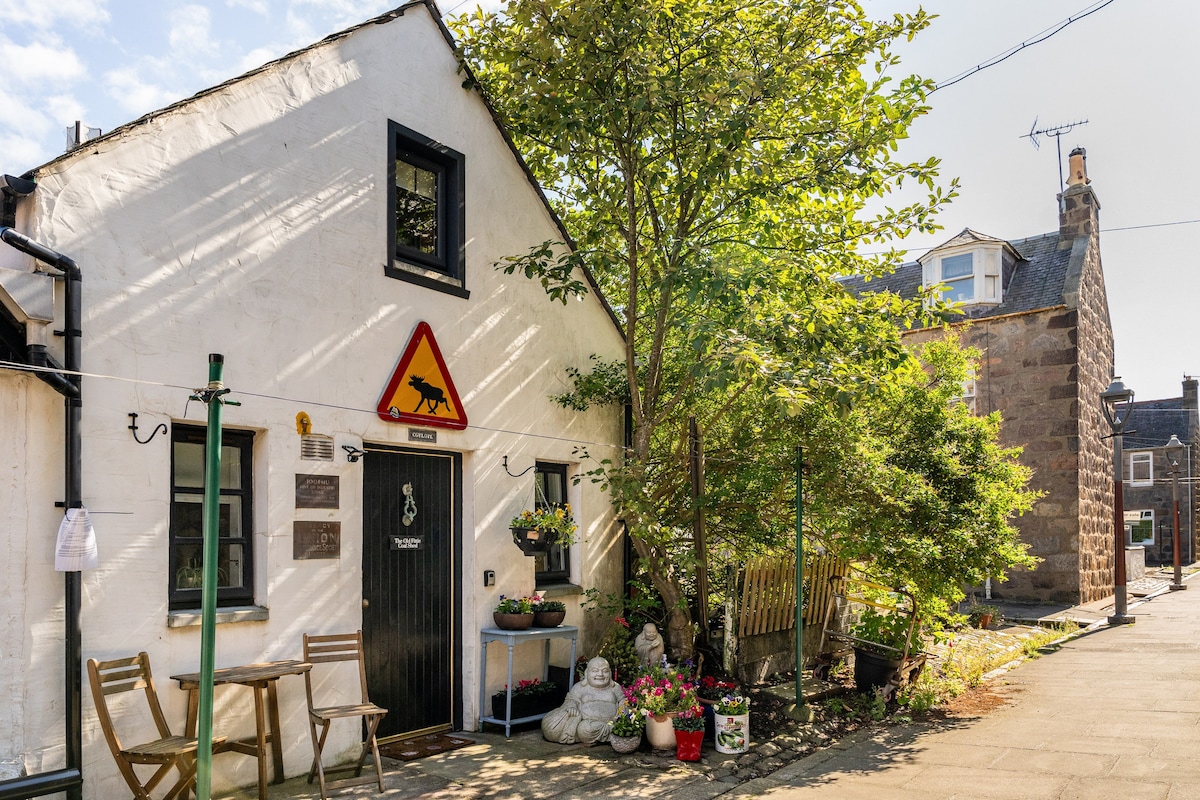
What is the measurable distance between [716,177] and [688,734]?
4.85 metres

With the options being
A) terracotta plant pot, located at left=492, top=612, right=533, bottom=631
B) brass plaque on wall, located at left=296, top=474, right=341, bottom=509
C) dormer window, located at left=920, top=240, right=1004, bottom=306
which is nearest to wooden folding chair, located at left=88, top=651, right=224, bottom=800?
brass plaque on wall, located at left=296, top=474, right=341, bottom=509

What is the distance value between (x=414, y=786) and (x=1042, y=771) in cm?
460

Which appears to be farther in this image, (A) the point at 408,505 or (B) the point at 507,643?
(B) the point at 507,643

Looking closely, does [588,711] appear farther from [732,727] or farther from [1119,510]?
[1119,510]

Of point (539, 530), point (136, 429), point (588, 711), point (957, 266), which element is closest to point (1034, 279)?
point (957, 266)

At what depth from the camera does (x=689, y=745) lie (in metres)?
7.27

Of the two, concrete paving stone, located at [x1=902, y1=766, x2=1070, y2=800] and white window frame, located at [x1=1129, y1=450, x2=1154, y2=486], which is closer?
concrete paving stone, located at [x1=902, y1=766, x2=1070, y2=800]

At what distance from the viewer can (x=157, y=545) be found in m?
5.75

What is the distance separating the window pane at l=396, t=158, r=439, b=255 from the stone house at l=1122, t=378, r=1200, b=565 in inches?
1345

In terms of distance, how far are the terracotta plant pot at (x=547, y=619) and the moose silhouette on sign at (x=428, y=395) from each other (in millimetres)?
2016

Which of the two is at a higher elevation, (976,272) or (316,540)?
(976,272)

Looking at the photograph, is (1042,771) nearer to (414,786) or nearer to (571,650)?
(571,650)

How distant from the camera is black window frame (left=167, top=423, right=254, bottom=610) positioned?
5996 millimetres

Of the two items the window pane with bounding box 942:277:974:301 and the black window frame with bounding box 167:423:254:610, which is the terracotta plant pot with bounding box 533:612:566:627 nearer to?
the black window frame with bounding box 167:423:254:610
